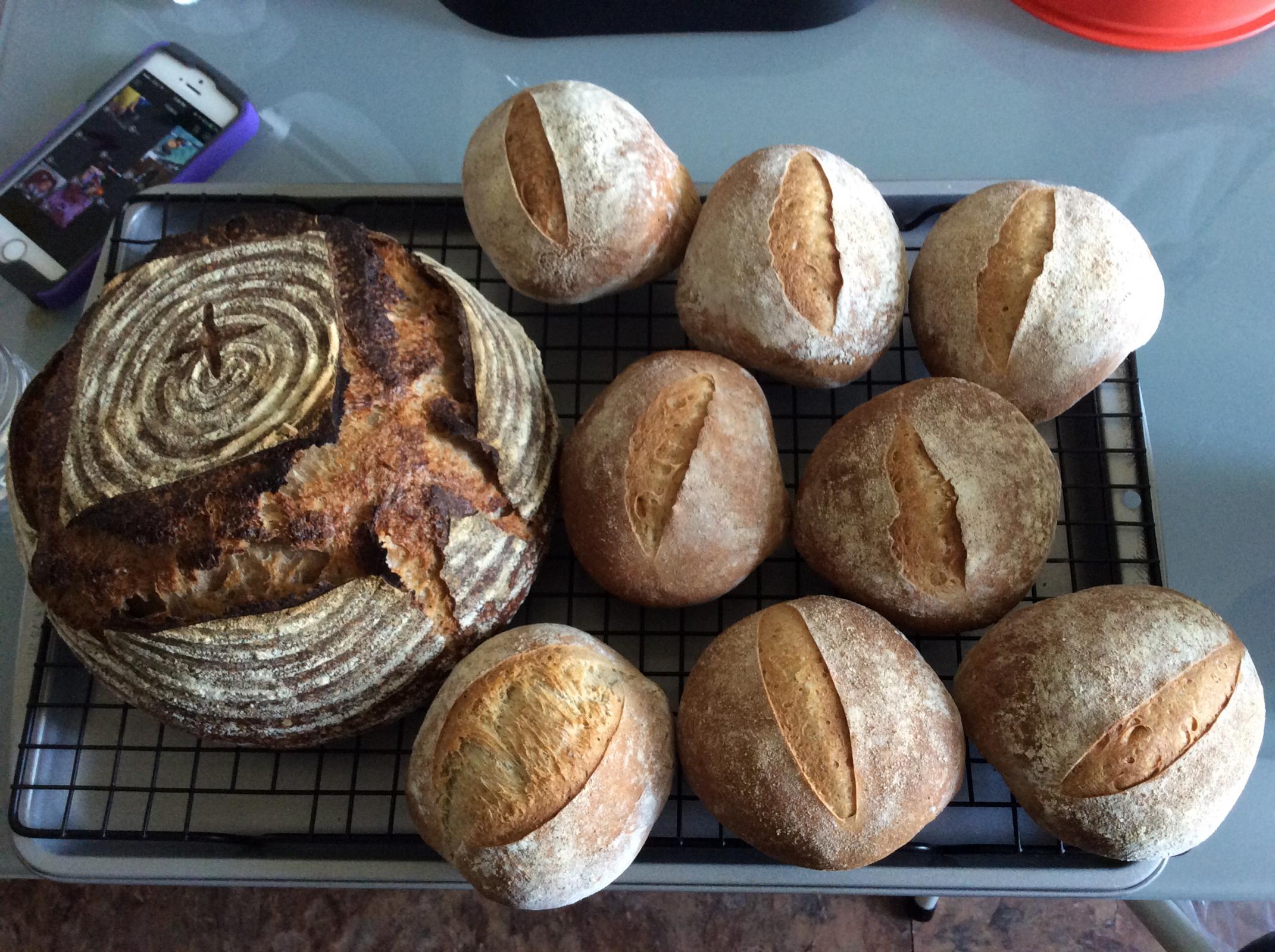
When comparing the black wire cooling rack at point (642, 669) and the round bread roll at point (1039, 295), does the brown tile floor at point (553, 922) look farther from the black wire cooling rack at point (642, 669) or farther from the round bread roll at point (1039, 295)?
the round bread roll at point (1039, 295)

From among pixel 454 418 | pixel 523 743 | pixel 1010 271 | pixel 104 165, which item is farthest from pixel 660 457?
pixel 104 165

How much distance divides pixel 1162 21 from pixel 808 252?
2.75 ft

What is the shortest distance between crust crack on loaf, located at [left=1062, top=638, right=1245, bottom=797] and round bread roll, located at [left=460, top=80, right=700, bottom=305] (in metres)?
0.70

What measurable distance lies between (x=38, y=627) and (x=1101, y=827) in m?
1.17

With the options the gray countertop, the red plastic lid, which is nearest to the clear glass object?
the gray countertop

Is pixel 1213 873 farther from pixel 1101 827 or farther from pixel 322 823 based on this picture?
pixel 322 823

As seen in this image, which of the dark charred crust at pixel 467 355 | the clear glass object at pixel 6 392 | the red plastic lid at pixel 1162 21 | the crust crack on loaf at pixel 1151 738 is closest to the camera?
the crust crack on loaf at pixel 1151 738

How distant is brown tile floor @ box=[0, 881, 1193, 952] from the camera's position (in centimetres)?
135

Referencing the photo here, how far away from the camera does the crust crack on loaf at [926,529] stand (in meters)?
0.89

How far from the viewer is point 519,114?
1.03m

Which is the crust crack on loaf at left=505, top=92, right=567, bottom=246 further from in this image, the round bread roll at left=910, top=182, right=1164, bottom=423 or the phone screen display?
the phone screen display

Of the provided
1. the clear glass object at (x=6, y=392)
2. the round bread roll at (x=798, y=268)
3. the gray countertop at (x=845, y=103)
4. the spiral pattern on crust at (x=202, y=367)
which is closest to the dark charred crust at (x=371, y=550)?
the spiral pattern on crust at (x=202, y=367)

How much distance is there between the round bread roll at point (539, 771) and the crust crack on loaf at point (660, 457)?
5.8 inches

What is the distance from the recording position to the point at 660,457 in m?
0.93
